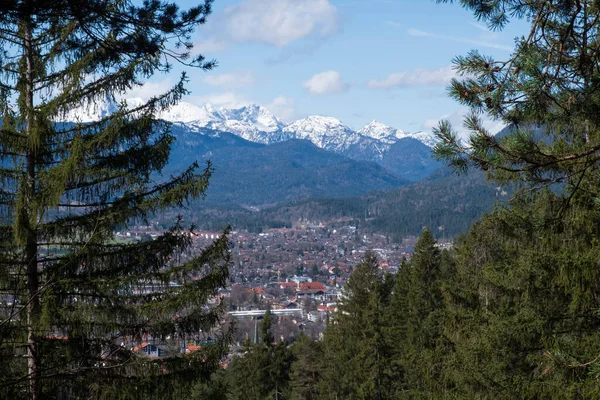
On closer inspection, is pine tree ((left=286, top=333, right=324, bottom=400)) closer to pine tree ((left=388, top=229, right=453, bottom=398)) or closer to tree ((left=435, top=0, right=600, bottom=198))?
pine tree ((left=388, top=229, right=453, bottom=398))

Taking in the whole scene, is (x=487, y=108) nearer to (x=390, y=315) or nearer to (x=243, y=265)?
(x=390, y=315)

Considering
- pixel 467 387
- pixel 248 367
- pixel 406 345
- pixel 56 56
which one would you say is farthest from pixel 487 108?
pixel 248 367

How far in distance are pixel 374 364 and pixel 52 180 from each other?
1262 cm

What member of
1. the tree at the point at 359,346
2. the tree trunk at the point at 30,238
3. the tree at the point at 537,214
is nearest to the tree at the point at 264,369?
the tree at the point at 359,346

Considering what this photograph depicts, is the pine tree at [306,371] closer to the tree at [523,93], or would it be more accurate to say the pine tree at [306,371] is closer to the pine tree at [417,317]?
the pine tree at [417,317]

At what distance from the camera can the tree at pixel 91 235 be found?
5098mm

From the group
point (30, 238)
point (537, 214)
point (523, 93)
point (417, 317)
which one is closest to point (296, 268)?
point (417, 317)

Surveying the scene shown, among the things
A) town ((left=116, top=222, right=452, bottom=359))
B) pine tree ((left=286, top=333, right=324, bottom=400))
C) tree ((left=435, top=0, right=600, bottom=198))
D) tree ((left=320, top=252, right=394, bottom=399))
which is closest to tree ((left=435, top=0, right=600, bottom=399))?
tree ((left=435, top=0, right=600, bottom=198))

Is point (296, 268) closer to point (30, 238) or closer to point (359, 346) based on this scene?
point (359, 346)

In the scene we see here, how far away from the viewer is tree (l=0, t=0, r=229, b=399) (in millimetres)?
5098

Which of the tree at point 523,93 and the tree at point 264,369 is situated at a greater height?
the tree at point 523,93

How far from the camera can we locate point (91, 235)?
4.73 meters

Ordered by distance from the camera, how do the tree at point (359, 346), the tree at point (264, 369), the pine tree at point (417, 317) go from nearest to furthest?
the pine tree at point (417, 317)
the tree at point (359, 346)
the tree at point (264, 369)

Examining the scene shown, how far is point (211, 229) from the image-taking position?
142875mm
